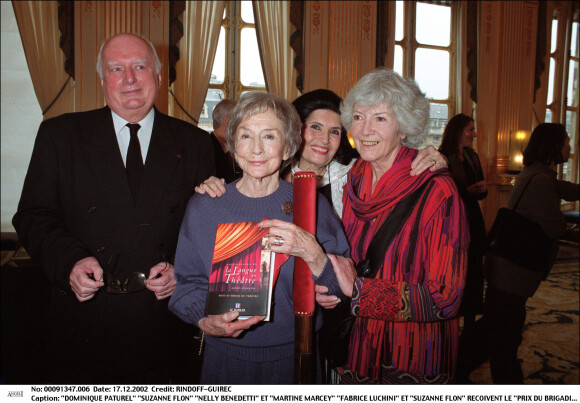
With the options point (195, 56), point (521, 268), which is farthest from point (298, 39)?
point (521, 268)

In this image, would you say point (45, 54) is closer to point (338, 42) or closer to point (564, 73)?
point (338, 42)

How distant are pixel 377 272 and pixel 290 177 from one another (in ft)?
2.80

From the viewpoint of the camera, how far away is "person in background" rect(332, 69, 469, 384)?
4.61 feet

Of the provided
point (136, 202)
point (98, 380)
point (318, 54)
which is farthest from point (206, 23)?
point (98, 380)

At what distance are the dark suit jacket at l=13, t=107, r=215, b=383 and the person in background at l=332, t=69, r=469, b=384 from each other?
0.79m

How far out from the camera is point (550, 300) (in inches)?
198

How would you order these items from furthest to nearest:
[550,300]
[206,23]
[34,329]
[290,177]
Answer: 1. [206,23]
2. [550,300]
3. [34,329]
4. [290,177]

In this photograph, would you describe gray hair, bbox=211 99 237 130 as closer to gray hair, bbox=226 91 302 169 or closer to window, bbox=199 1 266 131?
gray hair, bbox=226 91 302 169

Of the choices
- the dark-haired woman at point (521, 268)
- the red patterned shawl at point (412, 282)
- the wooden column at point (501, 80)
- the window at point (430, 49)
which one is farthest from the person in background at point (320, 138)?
the wooden column at point (501, 80)

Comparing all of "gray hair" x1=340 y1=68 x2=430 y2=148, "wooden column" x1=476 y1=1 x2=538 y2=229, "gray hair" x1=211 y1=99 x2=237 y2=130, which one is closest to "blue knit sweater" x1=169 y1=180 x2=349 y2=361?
"gray hair" x1=340 y1=68 x2=430 y2=148

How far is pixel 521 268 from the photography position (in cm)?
247

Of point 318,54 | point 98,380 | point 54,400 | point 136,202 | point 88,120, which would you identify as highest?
point 318,54

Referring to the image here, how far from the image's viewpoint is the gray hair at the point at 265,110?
1.39 metres

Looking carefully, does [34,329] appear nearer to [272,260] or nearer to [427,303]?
[272,260]
